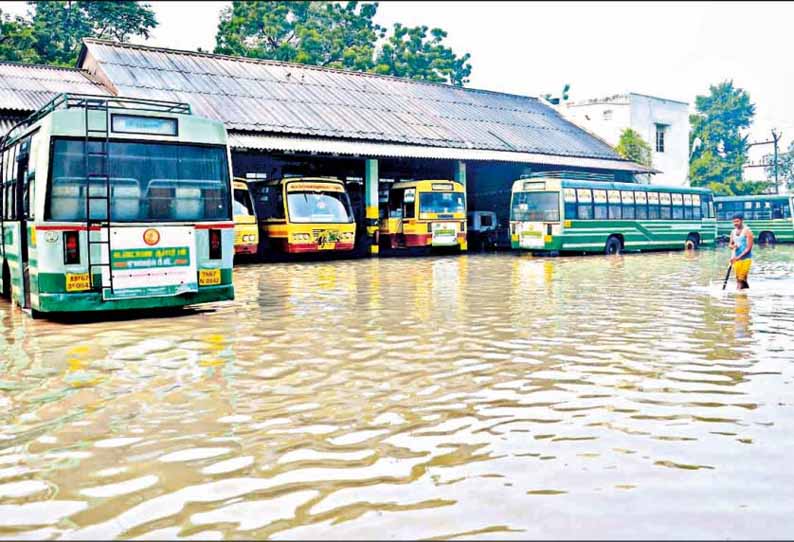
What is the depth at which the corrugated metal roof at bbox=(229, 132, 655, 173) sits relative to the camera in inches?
953

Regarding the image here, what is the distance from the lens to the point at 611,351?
26.4 ft

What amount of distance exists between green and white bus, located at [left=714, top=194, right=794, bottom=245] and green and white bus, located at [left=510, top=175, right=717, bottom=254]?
9.10 metres

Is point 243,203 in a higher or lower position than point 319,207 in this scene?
higher

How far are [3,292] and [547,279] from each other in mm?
10452

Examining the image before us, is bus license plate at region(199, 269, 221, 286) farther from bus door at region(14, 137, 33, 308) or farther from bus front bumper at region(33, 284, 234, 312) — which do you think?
bus door at region(14, 137, 33, 308)

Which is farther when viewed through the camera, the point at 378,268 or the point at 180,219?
the point at 378,268

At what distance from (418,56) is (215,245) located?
4233 centimetres

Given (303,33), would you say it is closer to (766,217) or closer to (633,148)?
(633,148)

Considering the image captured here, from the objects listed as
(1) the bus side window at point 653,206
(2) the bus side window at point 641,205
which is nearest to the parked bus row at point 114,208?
(2) the bus side window at point 641,205

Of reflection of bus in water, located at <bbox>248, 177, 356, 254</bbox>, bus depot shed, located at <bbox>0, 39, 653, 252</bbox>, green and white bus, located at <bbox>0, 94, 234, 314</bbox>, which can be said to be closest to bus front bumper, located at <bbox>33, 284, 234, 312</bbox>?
green and white bus, located at <bbox>0, 94, 234, 314</bbox>

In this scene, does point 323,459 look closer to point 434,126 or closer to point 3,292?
point 3,292

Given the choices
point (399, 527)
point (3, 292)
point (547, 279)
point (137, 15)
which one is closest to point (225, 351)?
point (399, 527)

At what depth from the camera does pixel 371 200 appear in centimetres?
2864

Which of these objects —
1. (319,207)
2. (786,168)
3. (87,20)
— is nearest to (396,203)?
(319,207)
